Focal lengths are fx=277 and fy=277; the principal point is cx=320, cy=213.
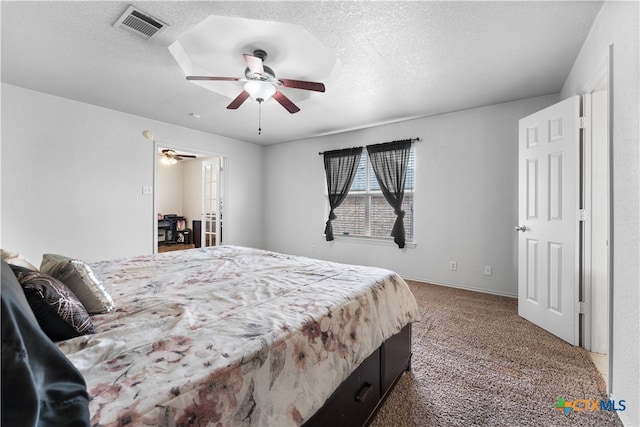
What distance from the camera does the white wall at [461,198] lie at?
3.46m

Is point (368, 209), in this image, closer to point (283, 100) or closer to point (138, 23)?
point (283, 100)

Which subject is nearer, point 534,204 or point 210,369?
point 210,369

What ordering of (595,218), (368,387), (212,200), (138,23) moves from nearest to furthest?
(368,387), (138,23), (595,218), (212,200)

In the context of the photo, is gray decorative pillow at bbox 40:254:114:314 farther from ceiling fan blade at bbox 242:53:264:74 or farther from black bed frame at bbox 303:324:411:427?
ceiling fan blade at bbox 242:53:264:74

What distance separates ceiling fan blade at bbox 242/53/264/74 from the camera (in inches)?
84.7

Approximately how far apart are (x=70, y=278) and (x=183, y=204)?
24.9ft

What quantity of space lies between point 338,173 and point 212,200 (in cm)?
259

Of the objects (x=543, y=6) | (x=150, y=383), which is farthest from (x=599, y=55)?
(x=150, y=383)

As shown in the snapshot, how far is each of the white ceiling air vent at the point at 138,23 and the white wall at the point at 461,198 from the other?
3228 millimetres

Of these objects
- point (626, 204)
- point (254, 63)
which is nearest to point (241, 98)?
point (254, 63)

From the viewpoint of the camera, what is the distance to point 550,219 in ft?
Result: 8.21

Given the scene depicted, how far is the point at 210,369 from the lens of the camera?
0.76 m

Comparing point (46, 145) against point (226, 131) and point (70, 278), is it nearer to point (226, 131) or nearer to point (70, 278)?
point (226, 131)

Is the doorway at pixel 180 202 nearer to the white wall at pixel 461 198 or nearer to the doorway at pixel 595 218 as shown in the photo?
the white wall at pixel 461 198
